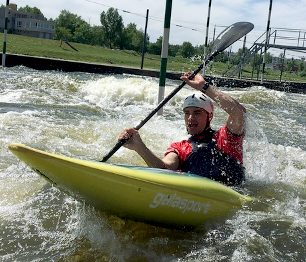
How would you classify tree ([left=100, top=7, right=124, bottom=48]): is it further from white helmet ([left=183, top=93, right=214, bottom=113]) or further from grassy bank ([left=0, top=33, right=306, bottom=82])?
white helmet ([left=183, top=93, right=214, bottom=113])

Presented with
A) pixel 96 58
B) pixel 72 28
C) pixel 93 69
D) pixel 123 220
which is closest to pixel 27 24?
pixel 72 28

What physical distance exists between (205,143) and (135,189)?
1.13 meters

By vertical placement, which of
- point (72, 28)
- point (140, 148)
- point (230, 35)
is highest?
point (72, 28)

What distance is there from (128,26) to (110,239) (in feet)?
337

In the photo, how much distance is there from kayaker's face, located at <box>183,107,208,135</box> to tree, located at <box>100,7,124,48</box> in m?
89.5

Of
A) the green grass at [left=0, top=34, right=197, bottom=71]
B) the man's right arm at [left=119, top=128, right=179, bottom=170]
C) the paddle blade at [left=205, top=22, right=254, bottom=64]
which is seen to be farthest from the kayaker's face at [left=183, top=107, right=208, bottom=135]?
the green grass at [left=0, top=34, right=197, bottom=71]

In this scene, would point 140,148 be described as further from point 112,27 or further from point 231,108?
point 112,27

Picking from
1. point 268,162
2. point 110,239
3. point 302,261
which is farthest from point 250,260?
point 268,162

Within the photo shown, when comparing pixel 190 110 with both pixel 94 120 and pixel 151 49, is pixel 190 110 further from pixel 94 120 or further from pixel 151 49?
pixel 151 49

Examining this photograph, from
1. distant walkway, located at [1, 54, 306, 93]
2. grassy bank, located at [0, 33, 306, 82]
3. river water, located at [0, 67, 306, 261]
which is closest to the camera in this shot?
river water, located at [0, 67, 306, 261]

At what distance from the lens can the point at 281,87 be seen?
2236cm

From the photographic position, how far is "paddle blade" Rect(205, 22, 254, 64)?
17.8ft

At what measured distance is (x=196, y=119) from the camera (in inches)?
155

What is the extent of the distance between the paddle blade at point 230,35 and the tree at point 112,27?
87.8 metres
